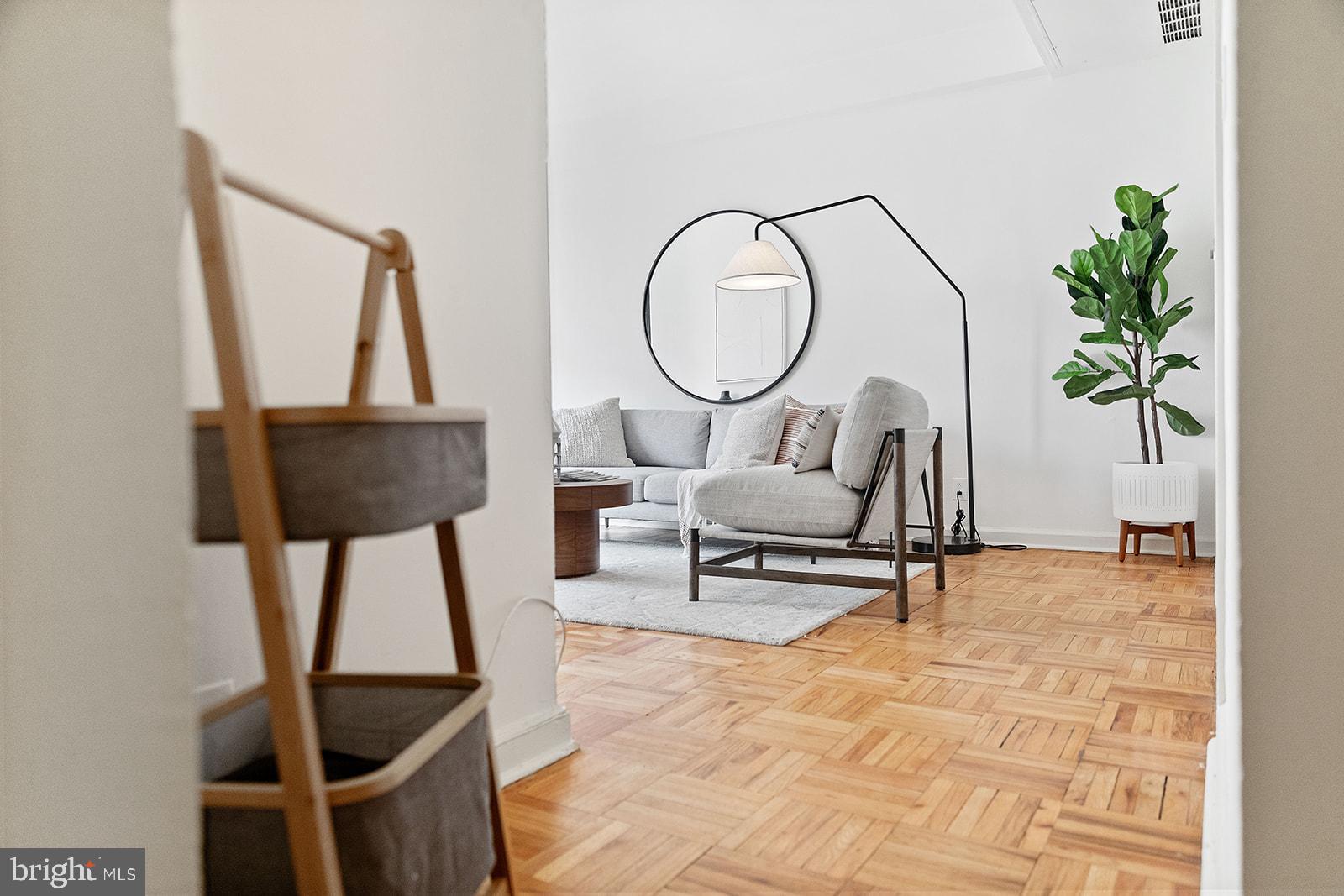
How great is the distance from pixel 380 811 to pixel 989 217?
14.5 ft

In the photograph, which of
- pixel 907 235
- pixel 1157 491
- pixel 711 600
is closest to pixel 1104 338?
pixel 1157 491

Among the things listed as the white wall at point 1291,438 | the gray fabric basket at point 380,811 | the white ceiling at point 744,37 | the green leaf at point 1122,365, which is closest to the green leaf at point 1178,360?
the green leaf at point 1122,365

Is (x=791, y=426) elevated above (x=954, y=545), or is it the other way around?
(x=791, y=426)

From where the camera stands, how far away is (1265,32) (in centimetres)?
69

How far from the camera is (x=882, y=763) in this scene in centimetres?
162

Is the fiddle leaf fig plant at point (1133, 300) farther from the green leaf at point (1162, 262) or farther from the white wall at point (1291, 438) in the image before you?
the white wall at point (1291, 438)

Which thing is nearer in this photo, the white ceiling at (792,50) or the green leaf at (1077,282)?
the green leaf at (1077,282)

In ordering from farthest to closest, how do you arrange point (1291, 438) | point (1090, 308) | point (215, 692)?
point (1090, 308), point (215, 692), point (1291, 438)

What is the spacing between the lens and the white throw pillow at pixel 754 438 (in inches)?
169

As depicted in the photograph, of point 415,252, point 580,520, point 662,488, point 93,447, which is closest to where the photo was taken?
point 93,447

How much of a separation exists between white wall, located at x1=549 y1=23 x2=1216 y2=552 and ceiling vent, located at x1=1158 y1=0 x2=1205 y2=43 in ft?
0.40

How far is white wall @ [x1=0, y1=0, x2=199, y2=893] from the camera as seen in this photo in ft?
1.43

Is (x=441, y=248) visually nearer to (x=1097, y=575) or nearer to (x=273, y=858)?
(x=273, y=858)

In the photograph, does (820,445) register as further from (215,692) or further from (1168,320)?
(215,692)
